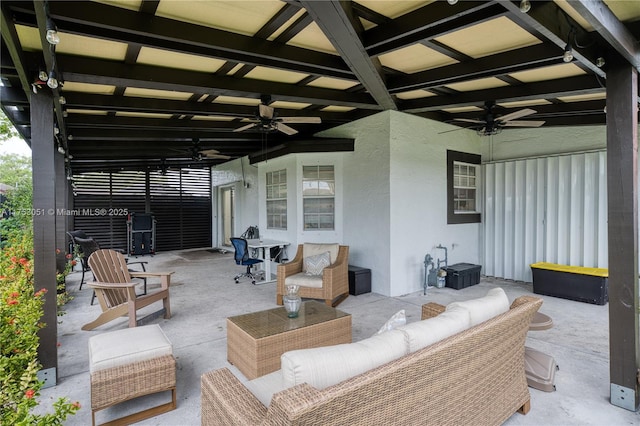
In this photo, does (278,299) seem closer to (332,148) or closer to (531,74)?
(332,148)

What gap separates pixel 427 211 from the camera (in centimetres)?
612

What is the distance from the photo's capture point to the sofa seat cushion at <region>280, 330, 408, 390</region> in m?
1.37

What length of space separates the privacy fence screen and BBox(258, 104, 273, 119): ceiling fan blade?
7352 mm

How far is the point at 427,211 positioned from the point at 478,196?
75.8 inches

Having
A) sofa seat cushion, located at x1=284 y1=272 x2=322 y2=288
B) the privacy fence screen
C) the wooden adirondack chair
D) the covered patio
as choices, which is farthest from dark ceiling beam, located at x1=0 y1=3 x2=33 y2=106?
the privacy fence screen

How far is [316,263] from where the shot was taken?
5.25 meters

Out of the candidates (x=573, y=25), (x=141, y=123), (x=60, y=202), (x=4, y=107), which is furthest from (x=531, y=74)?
(x=60, y=202)

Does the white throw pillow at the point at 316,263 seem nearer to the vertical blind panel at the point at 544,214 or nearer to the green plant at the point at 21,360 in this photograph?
the green plant at the point at 21,360

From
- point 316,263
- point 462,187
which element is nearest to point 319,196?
point 316,263

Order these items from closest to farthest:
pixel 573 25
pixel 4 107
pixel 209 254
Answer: pixel 573 25
pixel 4 107
pixel 209 254

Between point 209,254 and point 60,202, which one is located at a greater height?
point 60,202

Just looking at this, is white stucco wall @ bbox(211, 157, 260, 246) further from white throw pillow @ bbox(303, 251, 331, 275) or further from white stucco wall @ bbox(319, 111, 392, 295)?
white throw pillow @ bbox(303, 251, 331, 275)

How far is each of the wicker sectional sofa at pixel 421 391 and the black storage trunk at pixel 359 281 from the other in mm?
3308

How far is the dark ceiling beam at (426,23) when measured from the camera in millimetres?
2457
